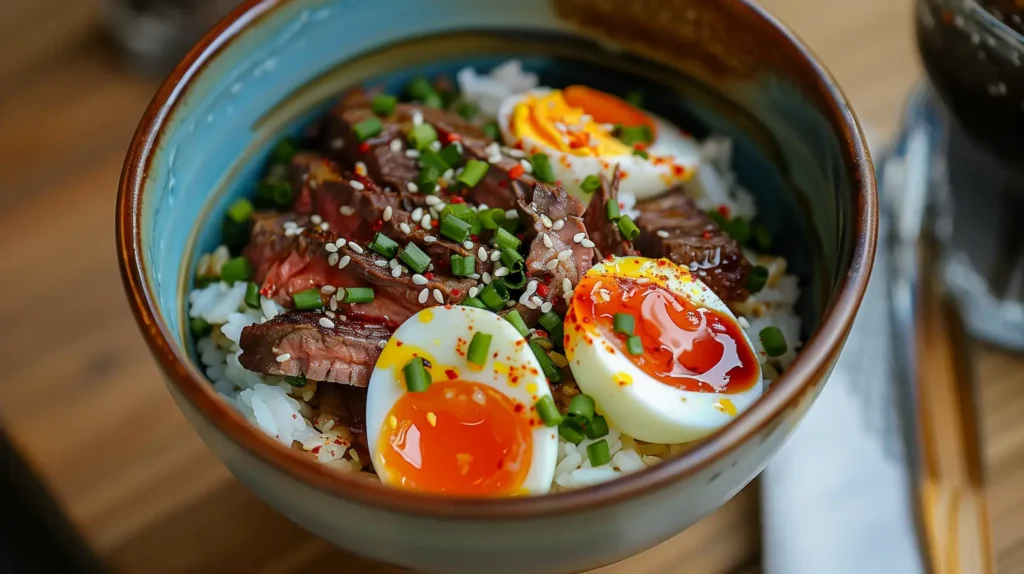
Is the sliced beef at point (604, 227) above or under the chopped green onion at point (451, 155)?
under

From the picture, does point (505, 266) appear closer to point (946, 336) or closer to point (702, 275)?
point (702, 275)

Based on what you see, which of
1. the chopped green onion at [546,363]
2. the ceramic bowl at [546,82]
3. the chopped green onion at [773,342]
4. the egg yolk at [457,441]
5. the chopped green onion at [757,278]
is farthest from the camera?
the chopped green onion at [757,278]

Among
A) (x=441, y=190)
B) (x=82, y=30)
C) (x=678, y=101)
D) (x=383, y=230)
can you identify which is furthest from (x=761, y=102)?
(x=82, y=30)

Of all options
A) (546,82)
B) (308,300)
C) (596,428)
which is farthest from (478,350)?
(546,82)

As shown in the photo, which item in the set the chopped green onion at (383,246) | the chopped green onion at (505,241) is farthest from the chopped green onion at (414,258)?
the chopped green onion at (505,241)

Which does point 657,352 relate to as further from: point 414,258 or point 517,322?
point 414,258

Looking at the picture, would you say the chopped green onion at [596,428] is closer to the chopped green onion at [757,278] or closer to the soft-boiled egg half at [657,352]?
the soft-boiled egg half at [657,352]

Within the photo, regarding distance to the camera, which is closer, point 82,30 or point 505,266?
point 505,266
